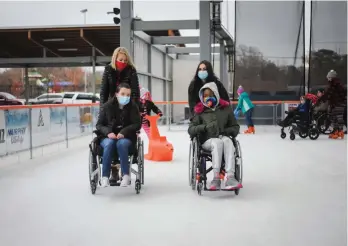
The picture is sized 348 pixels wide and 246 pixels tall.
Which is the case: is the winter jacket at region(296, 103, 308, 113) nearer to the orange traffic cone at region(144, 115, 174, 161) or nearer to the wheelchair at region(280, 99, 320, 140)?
the wheelchair at region(280, 99, 320, 140)

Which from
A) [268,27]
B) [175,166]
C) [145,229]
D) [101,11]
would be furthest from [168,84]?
[145,229]

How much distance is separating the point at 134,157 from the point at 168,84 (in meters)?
15.2

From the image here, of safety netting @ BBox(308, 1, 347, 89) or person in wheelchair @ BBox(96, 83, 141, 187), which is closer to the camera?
person in wheelchair @ BBox(96, 83, 141, 187)

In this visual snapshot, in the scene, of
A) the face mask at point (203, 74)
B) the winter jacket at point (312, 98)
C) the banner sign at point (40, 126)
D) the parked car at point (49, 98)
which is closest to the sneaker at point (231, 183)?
the face mask at point (203, 74)

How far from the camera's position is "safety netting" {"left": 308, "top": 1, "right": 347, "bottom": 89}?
12.2m

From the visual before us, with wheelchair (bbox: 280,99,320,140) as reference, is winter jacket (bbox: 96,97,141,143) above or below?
above

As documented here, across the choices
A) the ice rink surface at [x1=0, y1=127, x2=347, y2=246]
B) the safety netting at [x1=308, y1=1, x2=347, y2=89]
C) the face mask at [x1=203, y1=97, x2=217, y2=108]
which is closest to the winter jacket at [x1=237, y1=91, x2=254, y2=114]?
the safety netting at [x1=308, y1=1, x2=347, y2=89]

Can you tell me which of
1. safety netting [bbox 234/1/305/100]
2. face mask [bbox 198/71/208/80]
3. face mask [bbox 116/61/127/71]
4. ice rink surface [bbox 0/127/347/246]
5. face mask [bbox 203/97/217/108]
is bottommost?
ice rink surface [bbox 0/127/347/246]

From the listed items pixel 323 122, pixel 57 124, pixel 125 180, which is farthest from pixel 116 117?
pixel 323 122

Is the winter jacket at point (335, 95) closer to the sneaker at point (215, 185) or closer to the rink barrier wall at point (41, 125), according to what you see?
the rink barrier wall at point (41, 125)

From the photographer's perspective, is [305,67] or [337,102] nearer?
[337,102]

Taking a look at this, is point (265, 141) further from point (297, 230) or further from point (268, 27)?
point (297, 230)

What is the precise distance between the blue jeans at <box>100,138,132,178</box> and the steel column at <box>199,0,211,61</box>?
8155mm

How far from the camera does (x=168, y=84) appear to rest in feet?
62.0
